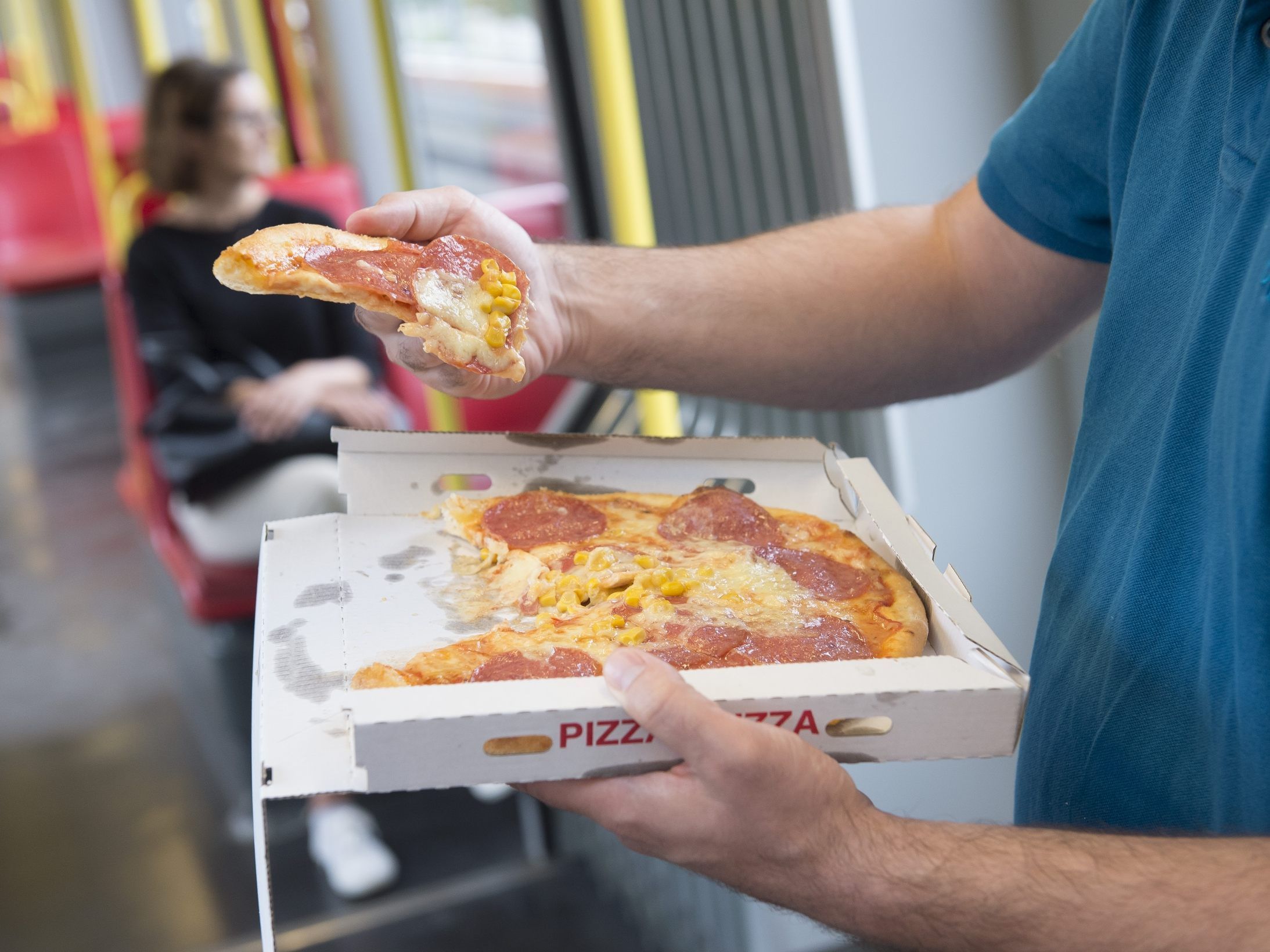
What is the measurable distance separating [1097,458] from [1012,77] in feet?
4.26

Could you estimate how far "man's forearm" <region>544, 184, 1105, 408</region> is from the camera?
1.31 m

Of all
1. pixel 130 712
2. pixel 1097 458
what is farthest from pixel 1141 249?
pixel 130 712

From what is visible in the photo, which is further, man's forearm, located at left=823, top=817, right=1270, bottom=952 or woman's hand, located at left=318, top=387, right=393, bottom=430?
woman's hand, located at left=318, top=387, right=393, bottom=430

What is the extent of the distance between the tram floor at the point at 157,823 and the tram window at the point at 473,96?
6.45ft

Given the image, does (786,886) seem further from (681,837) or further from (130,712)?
(130,712)

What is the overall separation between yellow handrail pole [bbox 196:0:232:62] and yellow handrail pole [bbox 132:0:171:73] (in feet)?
1.31

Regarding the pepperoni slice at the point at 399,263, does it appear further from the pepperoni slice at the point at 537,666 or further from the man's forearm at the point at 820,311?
the pepperoni slice at the point at 537,666

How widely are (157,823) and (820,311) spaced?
252 centimetres

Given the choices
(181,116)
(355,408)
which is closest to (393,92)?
(181,116)

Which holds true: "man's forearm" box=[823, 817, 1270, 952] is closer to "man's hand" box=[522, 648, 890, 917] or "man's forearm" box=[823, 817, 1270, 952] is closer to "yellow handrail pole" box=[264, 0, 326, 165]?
"man's hand" box=[522, 648, 890, 917]

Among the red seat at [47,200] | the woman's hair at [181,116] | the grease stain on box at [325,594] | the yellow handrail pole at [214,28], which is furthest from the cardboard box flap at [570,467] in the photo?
the red seat at [47,200]

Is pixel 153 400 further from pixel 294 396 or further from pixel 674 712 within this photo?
pixel 674 712

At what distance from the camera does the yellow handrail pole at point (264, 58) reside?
5484 mm

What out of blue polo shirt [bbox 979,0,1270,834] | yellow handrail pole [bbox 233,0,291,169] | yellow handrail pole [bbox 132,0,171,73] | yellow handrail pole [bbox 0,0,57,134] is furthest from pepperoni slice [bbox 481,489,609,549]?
yellow handrail pole [bbox 0,0,57,134]
